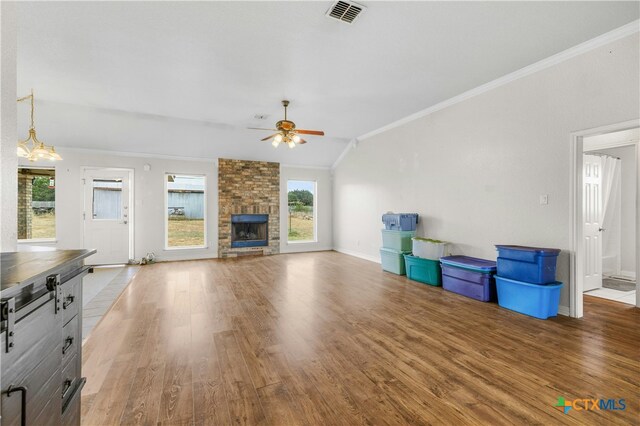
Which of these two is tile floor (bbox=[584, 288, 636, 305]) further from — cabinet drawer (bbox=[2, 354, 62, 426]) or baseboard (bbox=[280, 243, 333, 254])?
baseboard (bbox=[280, 243, 333, 254])

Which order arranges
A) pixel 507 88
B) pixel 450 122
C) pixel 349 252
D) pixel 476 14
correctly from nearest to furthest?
1. pixel 476 14
2. pixel 507 88
3. pixel 450 122
4. pixel 349 252

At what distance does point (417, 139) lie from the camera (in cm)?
529

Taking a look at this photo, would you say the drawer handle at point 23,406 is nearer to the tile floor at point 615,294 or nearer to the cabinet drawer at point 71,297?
the cabinet drawer at point 71,297

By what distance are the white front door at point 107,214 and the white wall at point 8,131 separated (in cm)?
563

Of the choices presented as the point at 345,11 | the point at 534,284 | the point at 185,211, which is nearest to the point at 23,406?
the point at 345,11

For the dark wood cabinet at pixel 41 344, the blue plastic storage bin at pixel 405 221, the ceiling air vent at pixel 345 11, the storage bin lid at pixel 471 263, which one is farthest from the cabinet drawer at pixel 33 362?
the blue plastic storage bin at pixel 405 221

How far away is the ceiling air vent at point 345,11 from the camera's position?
2.40m

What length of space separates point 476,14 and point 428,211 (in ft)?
10.4

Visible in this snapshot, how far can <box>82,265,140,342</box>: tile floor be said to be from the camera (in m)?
3.22

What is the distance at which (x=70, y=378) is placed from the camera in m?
1.35

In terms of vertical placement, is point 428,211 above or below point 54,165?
below

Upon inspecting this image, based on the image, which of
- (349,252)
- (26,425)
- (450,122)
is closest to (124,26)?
(26,425)

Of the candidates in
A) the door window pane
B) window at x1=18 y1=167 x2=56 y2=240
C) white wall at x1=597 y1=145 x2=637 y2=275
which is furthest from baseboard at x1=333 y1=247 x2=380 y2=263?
window at x1=18 y1=167 x2=56 y2=240

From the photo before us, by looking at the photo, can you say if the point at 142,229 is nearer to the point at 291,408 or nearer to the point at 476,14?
the point at 291,408
